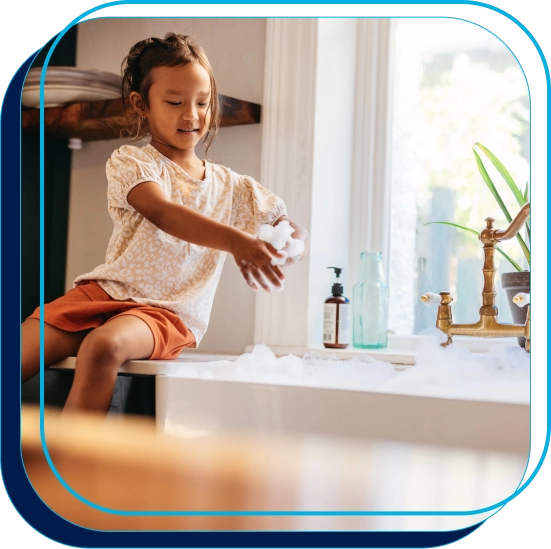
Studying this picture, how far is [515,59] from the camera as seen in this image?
1.92ft

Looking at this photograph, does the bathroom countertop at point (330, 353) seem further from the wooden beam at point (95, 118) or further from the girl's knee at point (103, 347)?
the wooden beam at point (95, 118)

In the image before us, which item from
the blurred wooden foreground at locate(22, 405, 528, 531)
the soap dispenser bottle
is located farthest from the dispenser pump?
the blurred wooden foreground at locate(22, 405, 528, 531)

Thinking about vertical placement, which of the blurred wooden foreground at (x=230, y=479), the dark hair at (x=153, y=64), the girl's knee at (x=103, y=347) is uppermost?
the dark hair at (x=153, y=64)

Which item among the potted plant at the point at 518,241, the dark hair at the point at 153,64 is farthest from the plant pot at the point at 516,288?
the dark hair at the point at 153,64

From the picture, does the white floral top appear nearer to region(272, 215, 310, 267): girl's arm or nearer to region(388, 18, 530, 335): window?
region(272, 215, 310, 267): girl's arm

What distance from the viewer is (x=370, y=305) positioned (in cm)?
67

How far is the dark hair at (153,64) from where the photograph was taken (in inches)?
22.6

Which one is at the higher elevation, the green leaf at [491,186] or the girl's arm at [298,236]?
the green leaf at [491,186]

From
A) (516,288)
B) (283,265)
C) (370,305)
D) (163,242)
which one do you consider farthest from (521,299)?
(163,242)

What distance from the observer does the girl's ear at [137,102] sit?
1.89 feet

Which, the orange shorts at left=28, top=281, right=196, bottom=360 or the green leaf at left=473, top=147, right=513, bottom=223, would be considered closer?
the orange shorts at left=28, top=281, right=196, bottom=360

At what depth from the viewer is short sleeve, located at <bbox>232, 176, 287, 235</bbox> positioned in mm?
583

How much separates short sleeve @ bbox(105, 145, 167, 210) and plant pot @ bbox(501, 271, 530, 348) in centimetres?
36

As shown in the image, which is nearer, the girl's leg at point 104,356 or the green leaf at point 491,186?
the girl's leg at point 104,356
